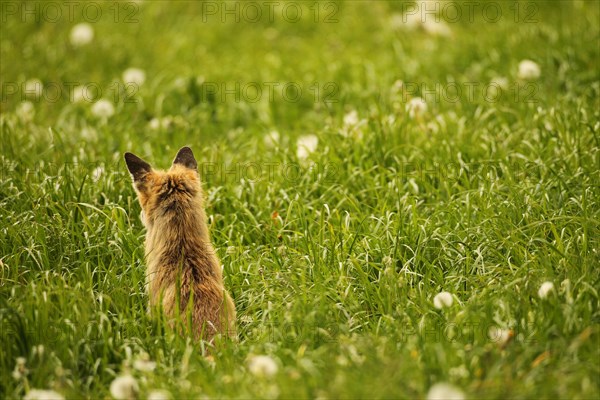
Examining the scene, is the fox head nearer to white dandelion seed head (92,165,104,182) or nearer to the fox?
the fox

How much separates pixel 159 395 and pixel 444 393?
1.26m

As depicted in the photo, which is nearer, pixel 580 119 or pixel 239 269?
pixel 239 269

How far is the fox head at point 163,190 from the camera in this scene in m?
4.57

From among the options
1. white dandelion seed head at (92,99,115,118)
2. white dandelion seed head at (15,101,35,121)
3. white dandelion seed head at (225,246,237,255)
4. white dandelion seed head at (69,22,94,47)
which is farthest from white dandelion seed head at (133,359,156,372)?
white dandelion seed head at (69,22,94,47)

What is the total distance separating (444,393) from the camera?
3221 mm

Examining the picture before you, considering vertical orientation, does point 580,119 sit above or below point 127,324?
above

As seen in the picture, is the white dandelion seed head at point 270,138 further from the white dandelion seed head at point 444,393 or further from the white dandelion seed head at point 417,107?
the white dandelion seed head at point 444,393

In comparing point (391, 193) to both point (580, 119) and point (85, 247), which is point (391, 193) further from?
point (85, 247)

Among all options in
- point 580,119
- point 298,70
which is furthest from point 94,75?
point 580,119

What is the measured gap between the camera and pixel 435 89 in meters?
7.46

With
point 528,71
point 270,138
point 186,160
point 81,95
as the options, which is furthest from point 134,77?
point 528,71

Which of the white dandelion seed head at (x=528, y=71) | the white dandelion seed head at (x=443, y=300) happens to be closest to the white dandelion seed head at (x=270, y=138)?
the white dandelion seed head at (x=528, y=71)

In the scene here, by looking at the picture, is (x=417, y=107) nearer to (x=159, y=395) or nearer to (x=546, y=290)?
(x=546, y=290)

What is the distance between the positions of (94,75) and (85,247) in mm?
4133
